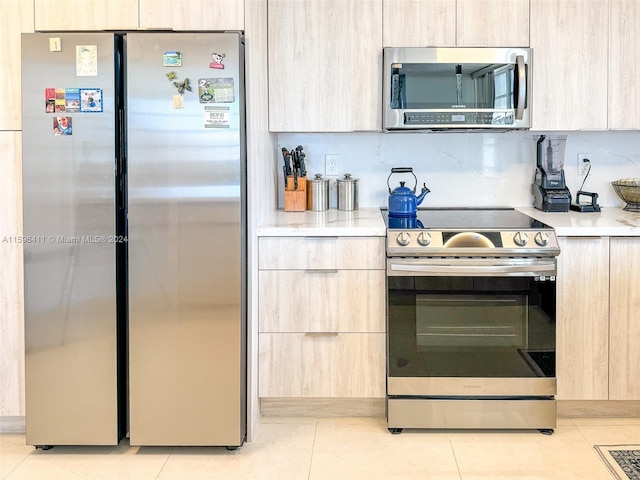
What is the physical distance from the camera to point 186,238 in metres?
2.93

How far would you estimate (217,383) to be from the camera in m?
3.01

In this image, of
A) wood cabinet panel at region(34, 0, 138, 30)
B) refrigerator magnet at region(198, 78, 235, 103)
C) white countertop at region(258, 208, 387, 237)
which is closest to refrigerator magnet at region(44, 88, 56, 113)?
wood cabinet panel at region(34, 0, 138, 30)

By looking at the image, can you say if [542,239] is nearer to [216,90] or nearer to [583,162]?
[583,162]

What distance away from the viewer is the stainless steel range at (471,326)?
319cm

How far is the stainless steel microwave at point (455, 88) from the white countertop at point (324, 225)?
1.60 feet

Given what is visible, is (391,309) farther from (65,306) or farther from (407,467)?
(65,306)

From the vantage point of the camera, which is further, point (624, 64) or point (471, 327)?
point (624, 64)

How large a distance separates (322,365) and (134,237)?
3.34 feet

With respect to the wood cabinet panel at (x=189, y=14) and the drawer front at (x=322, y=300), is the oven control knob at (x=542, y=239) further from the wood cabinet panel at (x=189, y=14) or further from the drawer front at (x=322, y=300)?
the wood cabinet panel at (x=189, y=14)

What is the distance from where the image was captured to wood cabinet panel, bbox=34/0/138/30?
9.62ft

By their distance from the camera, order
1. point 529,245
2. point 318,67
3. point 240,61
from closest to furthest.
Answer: point 240,61, point 529,245, point 318,67

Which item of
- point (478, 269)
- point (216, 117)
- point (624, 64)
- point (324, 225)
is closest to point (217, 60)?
point (216, 117)

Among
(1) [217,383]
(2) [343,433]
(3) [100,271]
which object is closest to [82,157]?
(3) [100,271]

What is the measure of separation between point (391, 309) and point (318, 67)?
1248 mm
